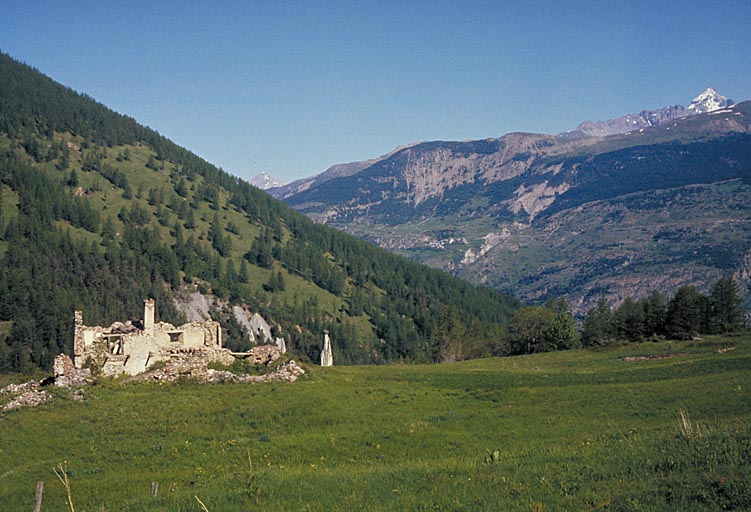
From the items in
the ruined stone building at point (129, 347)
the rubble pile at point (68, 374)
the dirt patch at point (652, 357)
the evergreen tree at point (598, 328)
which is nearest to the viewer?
the rubble pile at point (68, 374)

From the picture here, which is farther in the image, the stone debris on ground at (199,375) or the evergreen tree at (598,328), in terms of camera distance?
the evergreen tree at (598,328)

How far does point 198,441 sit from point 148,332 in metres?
25.5

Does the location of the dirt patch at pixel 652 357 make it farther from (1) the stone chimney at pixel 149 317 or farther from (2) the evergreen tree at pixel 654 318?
(1) the stone chimney at pixel 149 317

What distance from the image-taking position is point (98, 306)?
471ft

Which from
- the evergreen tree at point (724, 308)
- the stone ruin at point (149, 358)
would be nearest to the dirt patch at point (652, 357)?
the evergreen tree at point (724, 308)

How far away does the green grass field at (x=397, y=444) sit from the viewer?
59.9ft

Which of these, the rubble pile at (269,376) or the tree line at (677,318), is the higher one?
the rubble pile at (269,376)

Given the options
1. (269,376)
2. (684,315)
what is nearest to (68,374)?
(269,376)

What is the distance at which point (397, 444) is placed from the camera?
30578mm

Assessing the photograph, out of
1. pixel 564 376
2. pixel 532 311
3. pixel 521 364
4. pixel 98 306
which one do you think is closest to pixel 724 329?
pixel 532 311

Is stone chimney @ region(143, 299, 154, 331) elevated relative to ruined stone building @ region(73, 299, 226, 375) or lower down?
elevated

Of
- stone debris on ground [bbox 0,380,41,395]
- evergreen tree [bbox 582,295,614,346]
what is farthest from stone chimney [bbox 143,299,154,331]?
evergreen tree [bbox 582,295,614,346]

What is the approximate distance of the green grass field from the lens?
719 inches

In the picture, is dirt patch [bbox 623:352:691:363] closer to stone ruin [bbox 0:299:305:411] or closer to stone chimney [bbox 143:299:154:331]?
stone ruin [bbox 0:299:305:411]
